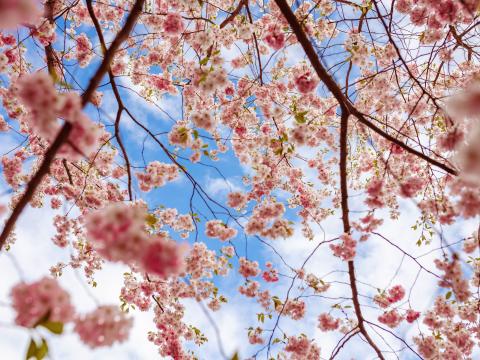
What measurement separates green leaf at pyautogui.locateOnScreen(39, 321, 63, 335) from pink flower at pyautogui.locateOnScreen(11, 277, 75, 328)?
2.0 inches

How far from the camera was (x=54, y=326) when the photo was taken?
6.54 feet

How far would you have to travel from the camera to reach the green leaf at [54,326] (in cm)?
199

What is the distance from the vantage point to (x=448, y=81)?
293 inches

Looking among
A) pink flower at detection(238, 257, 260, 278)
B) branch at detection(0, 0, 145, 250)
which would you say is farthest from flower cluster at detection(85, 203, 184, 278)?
pink flower at detection(238, 257, 260, 278)

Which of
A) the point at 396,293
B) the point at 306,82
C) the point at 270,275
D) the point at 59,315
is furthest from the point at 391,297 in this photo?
the point at 59,315

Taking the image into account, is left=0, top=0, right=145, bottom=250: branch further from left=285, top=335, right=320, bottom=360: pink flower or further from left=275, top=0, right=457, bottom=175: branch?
left=285, top=335, right=320, bottom=360: pink flower

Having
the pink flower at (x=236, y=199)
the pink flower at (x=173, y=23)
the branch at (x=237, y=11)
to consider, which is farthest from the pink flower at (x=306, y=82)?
the pink flower at (x=173, y=23)

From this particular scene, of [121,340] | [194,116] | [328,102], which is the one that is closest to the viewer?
[121,340]

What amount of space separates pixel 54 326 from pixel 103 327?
0.92ft

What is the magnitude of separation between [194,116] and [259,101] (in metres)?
1.84

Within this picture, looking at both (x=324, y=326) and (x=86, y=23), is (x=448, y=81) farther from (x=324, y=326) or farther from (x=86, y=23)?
(x=86, y=23)

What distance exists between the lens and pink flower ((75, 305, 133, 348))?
2.17 meters

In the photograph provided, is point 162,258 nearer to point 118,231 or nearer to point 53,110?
point 118,231

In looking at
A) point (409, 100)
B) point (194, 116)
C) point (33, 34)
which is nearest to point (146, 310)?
point (194, 116)
